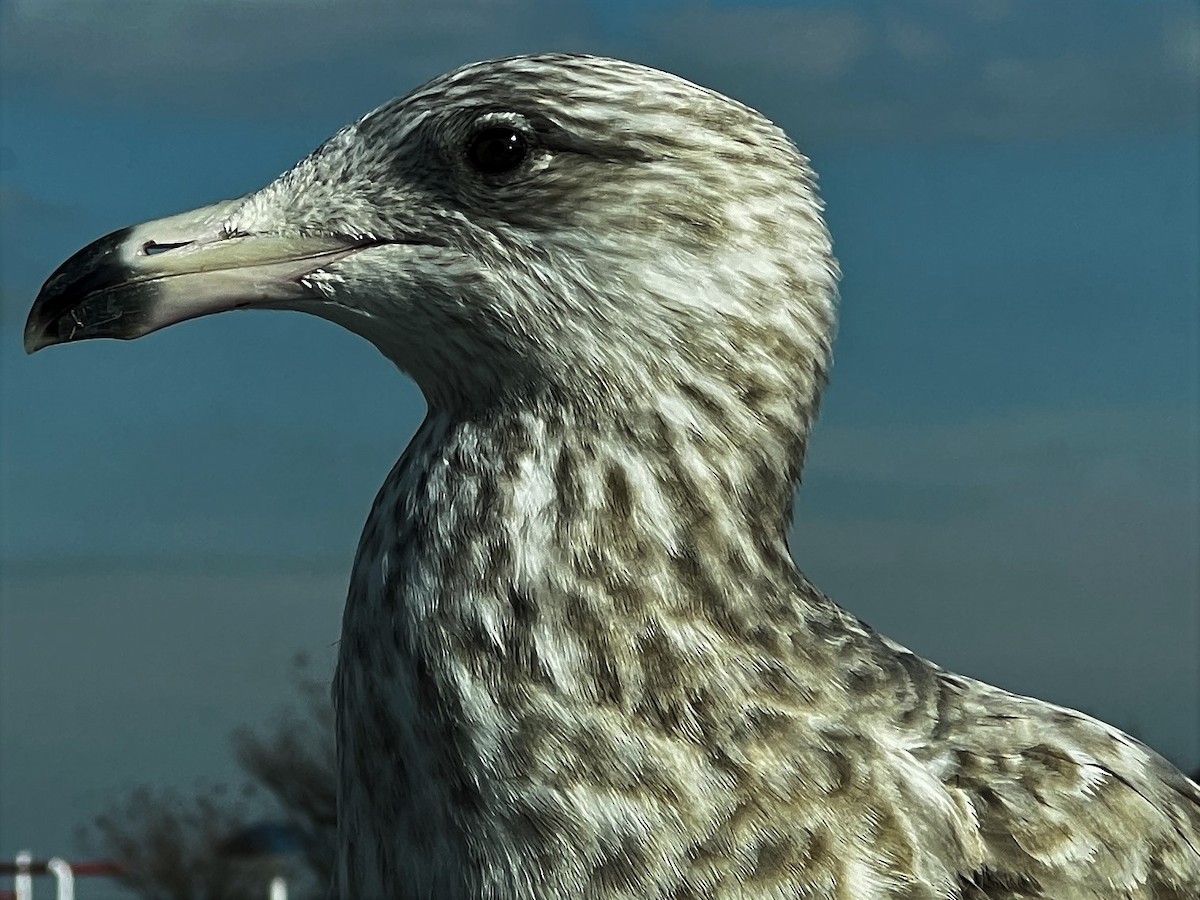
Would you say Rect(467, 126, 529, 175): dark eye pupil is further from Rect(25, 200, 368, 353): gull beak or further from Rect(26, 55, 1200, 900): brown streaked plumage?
Rect(25, 200, 368, 353): gull beak

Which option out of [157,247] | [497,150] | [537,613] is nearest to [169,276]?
[157,247]

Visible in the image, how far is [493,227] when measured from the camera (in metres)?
4.05

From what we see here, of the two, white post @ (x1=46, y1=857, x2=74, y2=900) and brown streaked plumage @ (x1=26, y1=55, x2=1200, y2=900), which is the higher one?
white post @ (x1=46, y1=857, x2=74, y2=900)

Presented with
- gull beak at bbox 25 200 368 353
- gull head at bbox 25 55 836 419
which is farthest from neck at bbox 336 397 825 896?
gull beak at bbox 25 200 368 353

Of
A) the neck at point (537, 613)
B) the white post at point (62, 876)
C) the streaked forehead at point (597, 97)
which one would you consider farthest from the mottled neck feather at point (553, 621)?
the white post at point (62, 876)

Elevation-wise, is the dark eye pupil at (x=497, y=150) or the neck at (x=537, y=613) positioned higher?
the dark eye pupil at (x=497, y=150)

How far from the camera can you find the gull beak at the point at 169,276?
404cm

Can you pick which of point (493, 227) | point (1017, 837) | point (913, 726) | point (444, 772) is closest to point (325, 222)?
point (493, 227)

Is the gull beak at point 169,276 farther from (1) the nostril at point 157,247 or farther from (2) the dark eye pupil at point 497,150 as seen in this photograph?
(2) the dark eye pupil at point 497,150

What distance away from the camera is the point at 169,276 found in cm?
403

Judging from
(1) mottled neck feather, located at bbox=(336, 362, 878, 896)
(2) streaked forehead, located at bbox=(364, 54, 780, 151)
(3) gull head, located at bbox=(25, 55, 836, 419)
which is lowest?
(1) mottled neck feather, located at bbox=(336, 362, 878, 896)

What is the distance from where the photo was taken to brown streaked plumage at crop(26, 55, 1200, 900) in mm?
3668

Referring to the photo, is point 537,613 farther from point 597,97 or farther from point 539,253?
point 597,97

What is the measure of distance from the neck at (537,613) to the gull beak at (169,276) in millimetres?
507
